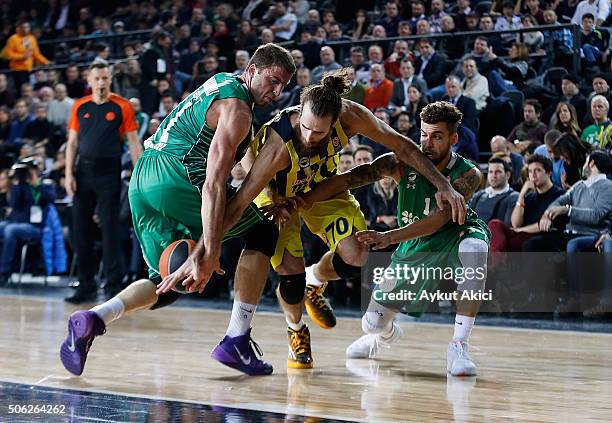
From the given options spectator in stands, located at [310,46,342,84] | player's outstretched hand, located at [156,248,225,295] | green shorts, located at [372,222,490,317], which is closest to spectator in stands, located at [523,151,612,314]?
green shorts, located at [372,222,490,317]

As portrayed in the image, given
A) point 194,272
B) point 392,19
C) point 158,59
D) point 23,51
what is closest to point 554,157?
point 392,19

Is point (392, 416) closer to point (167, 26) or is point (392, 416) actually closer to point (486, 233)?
point (486, 233)

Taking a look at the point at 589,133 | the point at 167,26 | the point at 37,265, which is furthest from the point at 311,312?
the point at 167,26

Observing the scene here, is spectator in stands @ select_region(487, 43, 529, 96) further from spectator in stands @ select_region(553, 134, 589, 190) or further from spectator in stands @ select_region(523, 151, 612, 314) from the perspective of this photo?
spectator in stands @ select_region(523, 151, 612, 314)

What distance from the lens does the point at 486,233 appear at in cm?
500

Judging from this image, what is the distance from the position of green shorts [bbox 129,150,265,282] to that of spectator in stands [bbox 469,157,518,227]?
11.4 feet

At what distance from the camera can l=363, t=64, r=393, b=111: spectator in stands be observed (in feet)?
33.1

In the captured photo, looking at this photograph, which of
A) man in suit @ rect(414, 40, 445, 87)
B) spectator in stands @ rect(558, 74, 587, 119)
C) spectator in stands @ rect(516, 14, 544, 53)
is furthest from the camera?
man in suit @ rect(414, 40, 445, 87)

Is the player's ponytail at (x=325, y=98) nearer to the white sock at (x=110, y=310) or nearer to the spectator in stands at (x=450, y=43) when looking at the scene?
the white sock at (x=110, y=310)

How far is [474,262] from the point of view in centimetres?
482

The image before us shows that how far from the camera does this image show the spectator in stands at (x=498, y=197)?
7641mm

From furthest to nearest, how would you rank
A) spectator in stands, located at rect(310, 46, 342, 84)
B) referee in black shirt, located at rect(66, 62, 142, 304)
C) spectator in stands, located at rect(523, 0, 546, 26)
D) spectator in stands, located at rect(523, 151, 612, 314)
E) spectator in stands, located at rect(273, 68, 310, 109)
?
spectator in stands, located at rect(310, 46, 342, 84), spectator in stands, located at rect(273, 68, 310, 109), spectator in stands, located at rect(523, 0, 546, 26), referee in black shirt, located at rect(66, 62, 142, 304), spectator in stands, located at rect(523, 151, 612, 314)

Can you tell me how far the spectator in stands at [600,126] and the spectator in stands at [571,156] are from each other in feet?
0.76

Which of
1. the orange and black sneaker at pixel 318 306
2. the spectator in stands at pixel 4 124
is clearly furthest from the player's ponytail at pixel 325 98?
the spectator in stands at pixel 4 124
